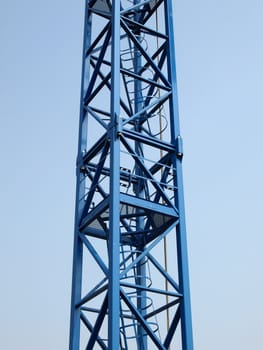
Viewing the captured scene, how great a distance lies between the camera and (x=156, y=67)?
53.6ft

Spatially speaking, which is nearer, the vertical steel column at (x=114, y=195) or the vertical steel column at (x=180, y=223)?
the vertical steel column at (x=114, y=195)
